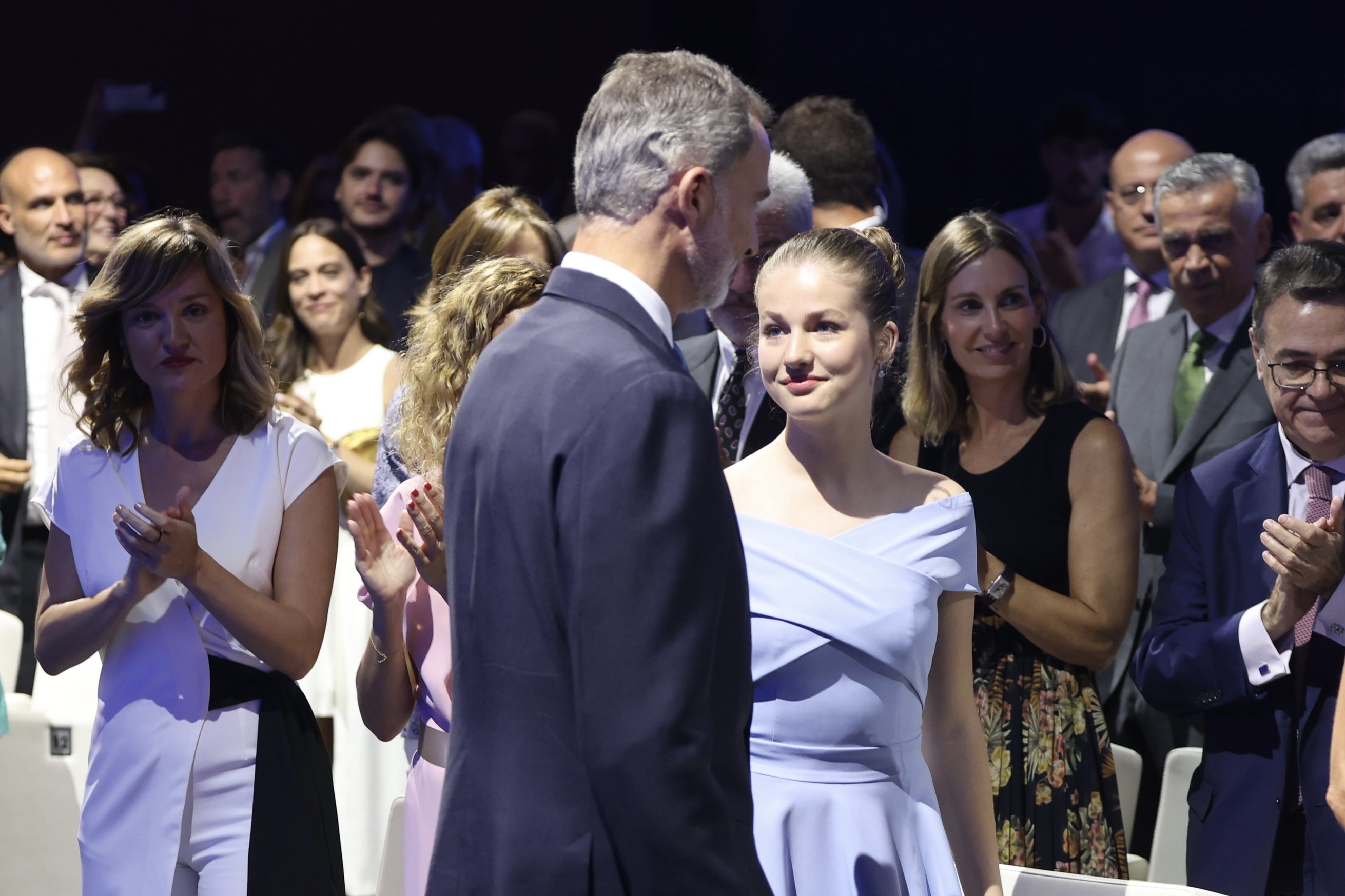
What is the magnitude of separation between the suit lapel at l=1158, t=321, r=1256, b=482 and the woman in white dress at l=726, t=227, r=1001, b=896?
1.94 metres

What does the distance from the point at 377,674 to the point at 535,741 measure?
1.08 metres

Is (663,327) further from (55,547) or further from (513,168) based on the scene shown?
(513,168)

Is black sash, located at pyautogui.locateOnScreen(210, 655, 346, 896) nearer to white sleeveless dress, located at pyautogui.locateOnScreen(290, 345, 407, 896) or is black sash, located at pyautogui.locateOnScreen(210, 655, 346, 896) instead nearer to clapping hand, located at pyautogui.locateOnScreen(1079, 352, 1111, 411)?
white sleeveless dress, located at pyautogui.locateOnScreen(290, 345, 407, 896)

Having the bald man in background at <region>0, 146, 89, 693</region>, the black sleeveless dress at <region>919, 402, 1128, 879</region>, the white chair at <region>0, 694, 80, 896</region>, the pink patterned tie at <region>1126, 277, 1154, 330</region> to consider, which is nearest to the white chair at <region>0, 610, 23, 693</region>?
the white chair at <region>0, 694, 80, 896</region>

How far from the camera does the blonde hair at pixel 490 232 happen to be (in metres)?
3.67

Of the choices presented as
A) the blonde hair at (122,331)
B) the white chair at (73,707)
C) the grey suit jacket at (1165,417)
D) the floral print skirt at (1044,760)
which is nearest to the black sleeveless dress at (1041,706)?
the floral print skirt at (1044,760)

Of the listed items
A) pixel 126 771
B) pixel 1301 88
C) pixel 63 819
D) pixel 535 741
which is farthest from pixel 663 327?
pixel 1301 88

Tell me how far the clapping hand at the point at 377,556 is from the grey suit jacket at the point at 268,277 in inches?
105

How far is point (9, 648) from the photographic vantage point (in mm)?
3723

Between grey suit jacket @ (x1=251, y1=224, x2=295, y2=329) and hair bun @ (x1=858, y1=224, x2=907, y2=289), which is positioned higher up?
grey suit jacket @ (x1=251, y1=224, x2=295, y2=329)

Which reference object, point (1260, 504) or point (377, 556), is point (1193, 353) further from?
point (377, 556)

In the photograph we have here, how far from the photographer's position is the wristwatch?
9.26 feet

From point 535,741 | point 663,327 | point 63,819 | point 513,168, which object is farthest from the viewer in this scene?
point 513,168

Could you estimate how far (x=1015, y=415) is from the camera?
3.05 m
